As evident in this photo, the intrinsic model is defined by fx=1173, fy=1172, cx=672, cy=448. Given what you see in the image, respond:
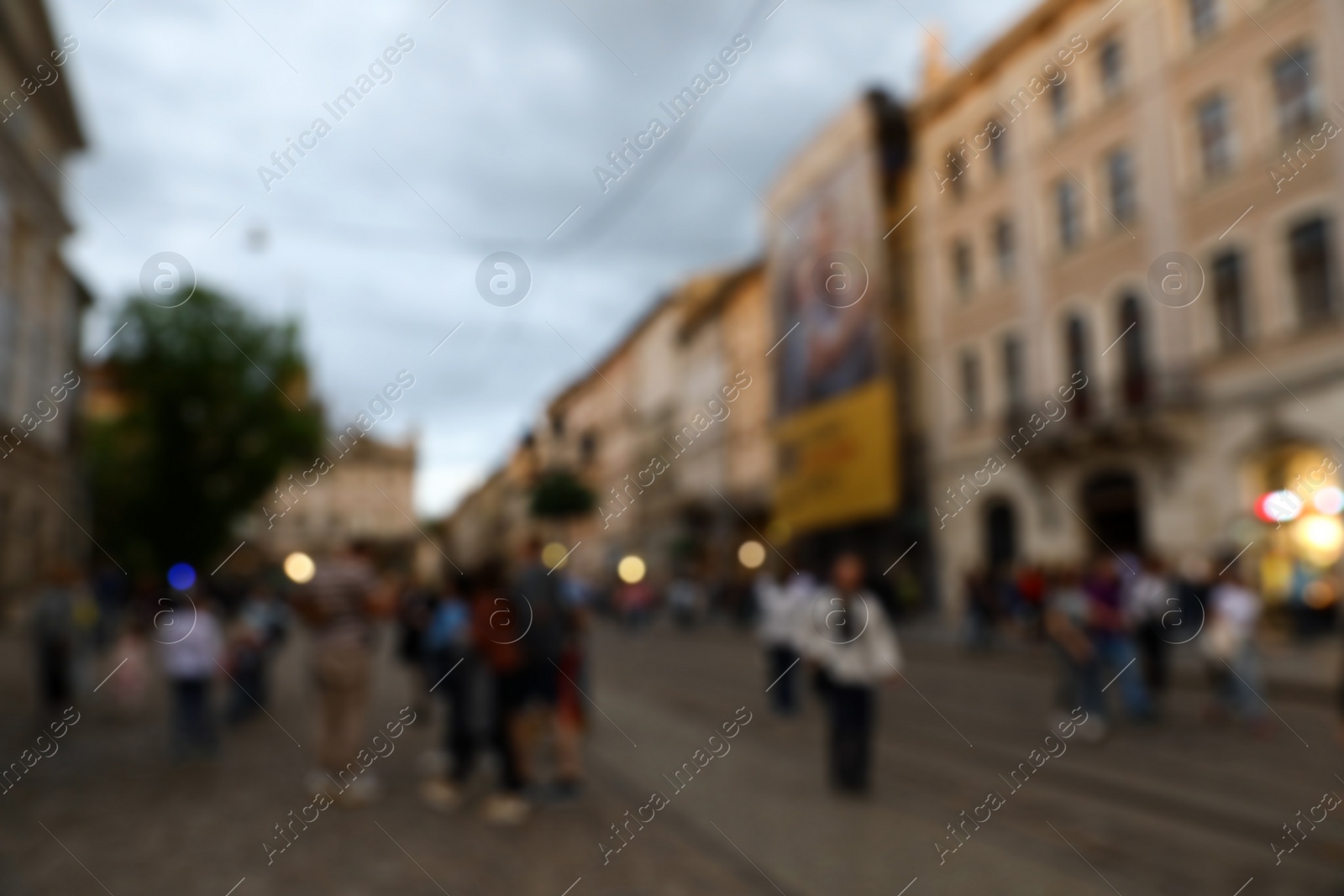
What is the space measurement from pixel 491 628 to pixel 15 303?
32028mm

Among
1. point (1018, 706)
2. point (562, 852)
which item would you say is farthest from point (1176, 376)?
point (562, 852)

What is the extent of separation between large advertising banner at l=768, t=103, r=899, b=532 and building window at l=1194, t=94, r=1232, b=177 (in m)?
10.6

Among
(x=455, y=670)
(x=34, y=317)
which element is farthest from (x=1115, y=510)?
(x=34, y=317)

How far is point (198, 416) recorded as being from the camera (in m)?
50.8

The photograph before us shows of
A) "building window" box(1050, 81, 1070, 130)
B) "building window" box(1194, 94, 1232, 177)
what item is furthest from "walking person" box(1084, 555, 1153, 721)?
"building window" box(1050, 81, 1070, 130)

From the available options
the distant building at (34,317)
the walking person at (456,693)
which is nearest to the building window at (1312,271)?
the walking person at (456,693)

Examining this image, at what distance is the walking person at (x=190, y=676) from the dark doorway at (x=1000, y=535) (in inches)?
934

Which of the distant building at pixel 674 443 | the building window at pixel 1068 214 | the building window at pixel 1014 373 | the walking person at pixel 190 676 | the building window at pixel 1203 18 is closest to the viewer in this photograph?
the walking person at pixel 190 676

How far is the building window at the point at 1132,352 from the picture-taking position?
26.0 meters

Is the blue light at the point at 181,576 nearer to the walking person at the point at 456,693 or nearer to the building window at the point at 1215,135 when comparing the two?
the walking person at the point at 456,693

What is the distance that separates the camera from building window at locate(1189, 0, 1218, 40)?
79.5ft

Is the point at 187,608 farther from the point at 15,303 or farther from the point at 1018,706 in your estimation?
the point at 15,303

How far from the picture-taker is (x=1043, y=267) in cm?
2977

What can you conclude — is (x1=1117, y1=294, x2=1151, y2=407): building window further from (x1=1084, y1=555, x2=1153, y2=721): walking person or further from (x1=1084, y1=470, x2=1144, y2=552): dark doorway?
(x1=1084, y1=555, x2=1153, y2=721): walking person
